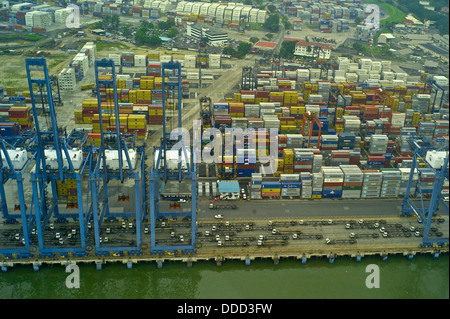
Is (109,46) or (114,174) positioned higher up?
(114,174)

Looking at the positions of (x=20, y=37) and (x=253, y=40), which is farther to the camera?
(x=253, y=40)

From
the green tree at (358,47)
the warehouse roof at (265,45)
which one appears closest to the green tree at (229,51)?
the warehouse roof at (265,45)

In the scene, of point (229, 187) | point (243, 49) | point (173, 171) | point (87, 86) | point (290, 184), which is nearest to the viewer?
point (173, 171)

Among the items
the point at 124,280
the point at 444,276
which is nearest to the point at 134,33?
the point at 124,280

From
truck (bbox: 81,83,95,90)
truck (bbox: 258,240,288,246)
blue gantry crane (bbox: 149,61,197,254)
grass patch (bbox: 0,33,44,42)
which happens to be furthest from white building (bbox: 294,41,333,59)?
truck (bbox: 258,240,288,246)

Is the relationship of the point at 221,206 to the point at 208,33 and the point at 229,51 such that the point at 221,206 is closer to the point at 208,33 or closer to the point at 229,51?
the point at 229,51

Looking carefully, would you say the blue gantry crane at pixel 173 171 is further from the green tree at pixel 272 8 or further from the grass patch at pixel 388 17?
the green tree at pixel 272 8

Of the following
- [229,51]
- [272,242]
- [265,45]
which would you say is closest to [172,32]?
[229,51]
